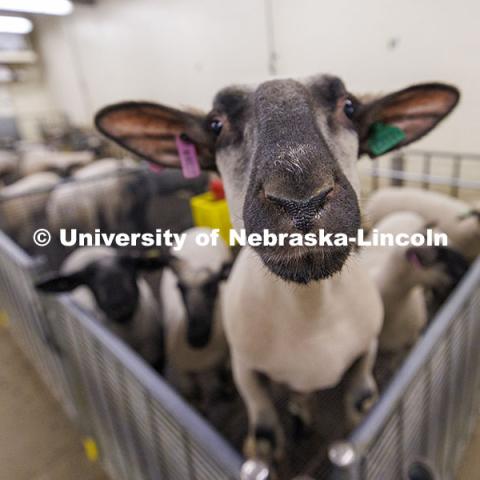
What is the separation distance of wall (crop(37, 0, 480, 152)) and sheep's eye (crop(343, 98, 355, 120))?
9.4 inches

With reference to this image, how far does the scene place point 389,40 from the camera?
198cm

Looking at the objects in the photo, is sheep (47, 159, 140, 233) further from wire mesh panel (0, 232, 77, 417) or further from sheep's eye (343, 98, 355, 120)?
sheep's eye (343, 98, 355, 120)

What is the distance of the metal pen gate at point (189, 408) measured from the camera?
57 centimetres

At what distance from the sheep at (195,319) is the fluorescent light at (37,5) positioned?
4.71 m

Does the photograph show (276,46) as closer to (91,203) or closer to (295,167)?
(91,203)

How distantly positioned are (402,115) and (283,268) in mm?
517

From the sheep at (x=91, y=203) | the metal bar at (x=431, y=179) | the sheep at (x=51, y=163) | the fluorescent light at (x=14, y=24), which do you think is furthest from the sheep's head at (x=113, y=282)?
the fluorescent light at (x=14, y=24)

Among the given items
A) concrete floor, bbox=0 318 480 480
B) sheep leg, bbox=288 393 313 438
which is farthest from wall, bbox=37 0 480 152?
concrete floor, bbox=0 318 480 480

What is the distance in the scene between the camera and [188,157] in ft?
2.52

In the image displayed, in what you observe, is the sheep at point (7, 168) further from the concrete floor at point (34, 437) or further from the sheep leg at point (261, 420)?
the sheep leg at point (261, 420)

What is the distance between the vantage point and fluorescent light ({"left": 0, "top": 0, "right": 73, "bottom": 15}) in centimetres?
441

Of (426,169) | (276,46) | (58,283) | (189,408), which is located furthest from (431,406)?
(276,46)

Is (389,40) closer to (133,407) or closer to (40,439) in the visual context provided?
(133,407)

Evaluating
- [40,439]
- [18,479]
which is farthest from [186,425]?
[40,439]
